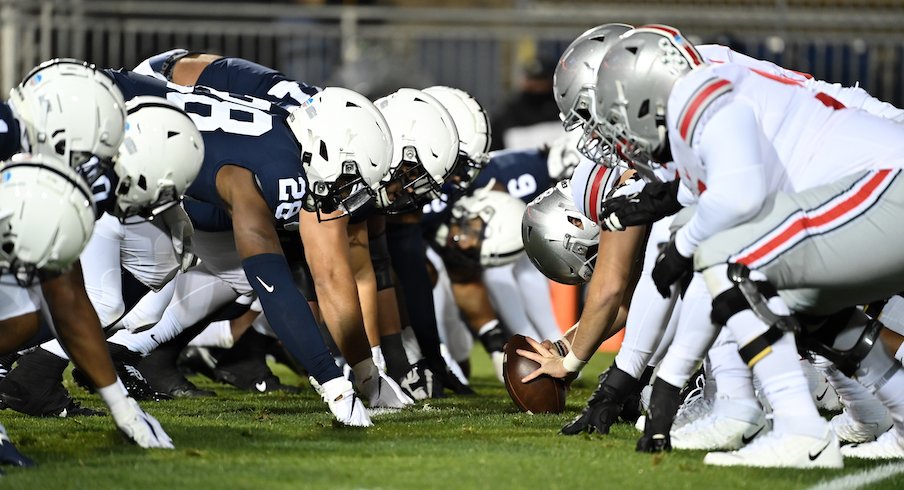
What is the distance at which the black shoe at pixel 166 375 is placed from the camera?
21.7ft

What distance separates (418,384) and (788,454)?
274 cm

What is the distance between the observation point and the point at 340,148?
5.30 meters

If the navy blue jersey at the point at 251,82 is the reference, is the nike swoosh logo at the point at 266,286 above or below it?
below

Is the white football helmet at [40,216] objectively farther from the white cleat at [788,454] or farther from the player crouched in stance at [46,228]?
the white cleat at [788,454]

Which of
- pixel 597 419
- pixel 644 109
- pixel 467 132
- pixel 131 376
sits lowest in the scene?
pixel 131 376

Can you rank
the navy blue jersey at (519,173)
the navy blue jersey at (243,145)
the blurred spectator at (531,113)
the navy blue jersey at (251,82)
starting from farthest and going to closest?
the blurred spectator at (531,113) → the navy blue jersey at (519,173) → the navy blue jersey at (251,82) → the navy blue jersey at (243,145)

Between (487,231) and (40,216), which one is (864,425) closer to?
(487,231)

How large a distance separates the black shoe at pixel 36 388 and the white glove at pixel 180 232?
660 mm

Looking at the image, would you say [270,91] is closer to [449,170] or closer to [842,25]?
[449,170]

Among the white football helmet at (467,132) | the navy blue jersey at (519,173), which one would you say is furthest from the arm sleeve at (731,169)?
the navy blue jersey at (519,173)

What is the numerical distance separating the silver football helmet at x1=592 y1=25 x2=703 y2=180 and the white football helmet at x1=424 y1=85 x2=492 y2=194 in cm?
213

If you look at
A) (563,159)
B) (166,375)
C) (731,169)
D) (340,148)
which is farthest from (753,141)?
(563,159)

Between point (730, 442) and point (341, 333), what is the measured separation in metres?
1.86

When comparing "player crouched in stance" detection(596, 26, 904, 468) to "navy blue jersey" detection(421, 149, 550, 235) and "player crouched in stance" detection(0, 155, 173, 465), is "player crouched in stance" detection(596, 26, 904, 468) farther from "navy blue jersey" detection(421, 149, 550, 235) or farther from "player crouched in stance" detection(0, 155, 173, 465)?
"navy blue jersey" detection(421, 149, 550, 235)
